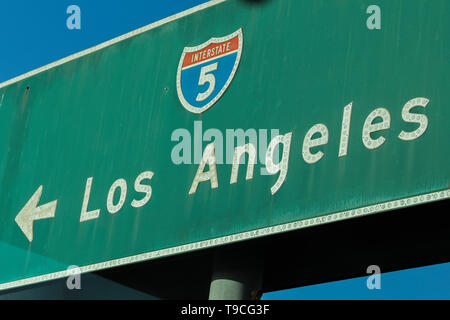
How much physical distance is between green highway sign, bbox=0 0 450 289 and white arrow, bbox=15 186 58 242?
3cm

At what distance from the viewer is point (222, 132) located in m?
14.0

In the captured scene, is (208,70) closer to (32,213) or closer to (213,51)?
(213,51)

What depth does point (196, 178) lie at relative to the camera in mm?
14031

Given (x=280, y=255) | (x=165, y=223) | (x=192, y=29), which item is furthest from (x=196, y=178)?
(x=192, y=29)

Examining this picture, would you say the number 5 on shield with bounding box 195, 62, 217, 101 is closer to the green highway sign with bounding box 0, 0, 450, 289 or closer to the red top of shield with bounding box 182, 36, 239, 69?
the green highway sign with bounding box 0, 0, 450, 289

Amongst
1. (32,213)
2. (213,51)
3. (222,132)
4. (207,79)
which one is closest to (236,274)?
(222,132)

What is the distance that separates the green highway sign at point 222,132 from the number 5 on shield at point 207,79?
0.07 ft

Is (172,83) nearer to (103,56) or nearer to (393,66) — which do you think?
(103,56)

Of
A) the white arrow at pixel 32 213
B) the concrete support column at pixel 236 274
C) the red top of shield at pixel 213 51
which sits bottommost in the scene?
the concrete support column at pixel 236 274

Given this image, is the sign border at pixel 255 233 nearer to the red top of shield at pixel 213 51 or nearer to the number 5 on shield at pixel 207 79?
the number 5 on shield at pixel 207 79

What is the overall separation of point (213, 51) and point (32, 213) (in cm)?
437

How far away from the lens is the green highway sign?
12.0 m

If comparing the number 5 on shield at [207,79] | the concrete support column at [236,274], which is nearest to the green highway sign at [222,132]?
the number 5 on shield at [207,79]

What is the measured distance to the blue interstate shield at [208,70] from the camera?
14.4 metres
